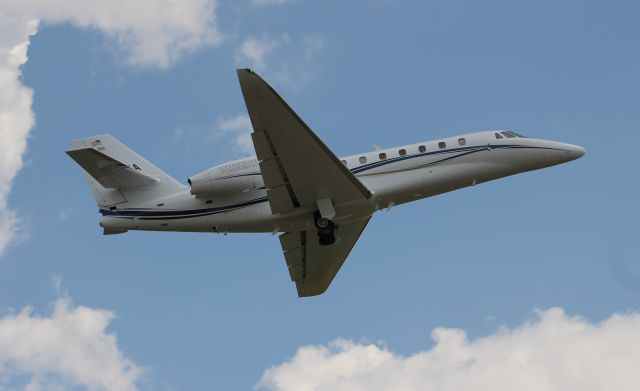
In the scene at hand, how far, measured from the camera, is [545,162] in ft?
89.4

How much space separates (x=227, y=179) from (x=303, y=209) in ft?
7.86

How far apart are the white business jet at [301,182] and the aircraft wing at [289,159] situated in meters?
0.03

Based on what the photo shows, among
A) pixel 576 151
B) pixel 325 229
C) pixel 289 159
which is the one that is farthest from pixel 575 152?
pixel 289 159

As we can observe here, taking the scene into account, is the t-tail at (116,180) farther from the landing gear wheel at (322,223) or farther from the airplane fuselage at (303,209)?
the landing gear wheel at (322,223)

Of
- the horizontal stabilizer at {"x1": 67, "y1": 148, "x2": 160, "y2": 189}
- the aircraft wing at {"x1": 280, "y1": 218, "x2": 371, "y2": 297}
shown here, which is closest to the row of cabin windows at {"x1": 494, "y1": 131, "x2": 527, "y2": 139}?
the aircraft wing at {"x1": 280, "y1": 218, "x2": 371, "y2": 297}

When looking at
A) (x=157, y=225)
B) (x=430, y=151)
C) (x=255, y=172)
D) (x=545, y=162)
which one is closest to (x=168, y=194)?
(x=157, y=225)

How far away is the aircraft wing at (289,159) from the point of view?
21.9 meters

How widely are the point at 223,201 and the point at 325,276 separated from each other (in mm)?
5797

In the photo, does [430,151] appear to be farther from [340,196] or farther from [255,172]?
[255,172]

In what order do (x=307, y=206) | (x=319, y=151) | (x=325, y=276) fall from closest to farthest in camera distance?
1. (x=319, y=151)
2. (x=307, y=206)
3. (x=325, y=276)

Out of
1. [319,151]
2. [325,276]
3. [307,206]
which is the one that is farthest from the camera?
[325,276]

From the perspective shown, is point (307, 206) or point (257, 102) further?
point (307, 206)

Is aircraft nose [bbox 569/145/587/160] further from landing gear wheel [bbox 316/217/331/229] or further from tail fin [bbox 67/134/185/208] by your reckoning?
tail fin [bbox 67/134/185/208]

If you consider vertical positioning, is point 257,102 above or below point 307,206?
above
